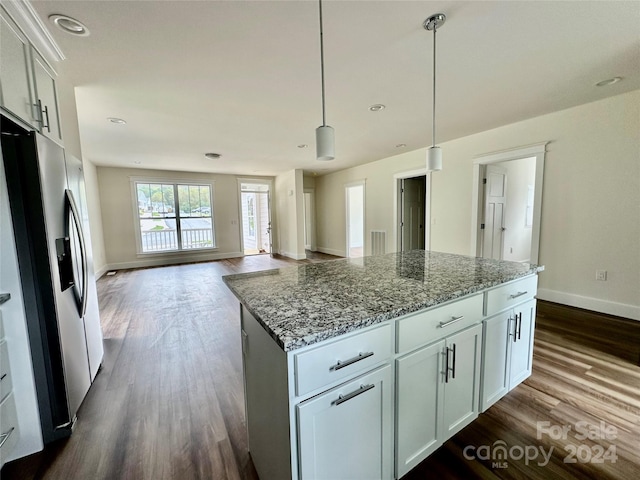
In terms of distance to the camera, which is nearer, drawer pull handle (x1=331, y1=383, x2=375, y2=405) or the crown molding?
drawer pull handle (x1=331, y1=383, x2=375, y2=405)

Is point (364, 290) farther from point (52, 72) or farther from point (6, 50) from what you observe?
point (52, 72)

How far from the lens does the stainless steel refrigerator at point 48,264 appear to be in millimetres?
1385

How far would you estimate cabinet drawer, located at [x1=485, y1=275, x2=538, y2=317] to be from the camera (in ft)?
4.98

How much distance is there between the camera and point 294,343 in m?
0.81

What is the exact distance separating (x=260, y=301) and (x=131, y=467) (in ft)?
3.72

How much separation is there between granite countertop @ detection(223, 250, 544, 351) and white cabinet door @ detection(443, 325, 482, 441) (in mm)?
260

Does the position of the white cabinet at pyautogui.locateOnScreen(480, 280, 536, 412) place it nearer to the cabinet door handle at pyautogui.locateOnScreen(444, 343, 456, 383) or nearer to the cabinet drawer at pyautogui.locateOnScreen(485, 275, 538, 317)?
the cabinet drawer at pyautogui.locateOnScreen(485, 275, 538, 317)

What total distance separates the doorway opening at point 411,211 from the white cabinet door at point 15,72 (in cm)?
531

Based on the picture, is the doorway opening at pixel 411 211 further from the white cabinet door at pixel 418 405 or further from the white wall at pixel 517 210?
the white cabinet door at pixel 418 405

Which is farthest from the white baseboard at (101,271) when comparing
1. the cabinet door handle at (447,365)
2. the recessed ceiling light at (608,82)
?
the recessed ceiling light at (608,82)

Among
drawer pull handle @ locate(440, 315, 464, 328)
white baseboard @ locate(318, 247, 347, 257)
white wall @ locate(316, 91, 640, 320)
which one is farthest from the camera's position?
white baseboard @ locate(318, 247, 347, 257)

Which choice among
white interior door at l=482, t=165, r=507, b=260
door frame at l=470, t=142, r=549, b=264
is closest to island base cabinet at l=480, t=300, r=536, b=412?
door frame at l=470, t=142, r=549, b=264

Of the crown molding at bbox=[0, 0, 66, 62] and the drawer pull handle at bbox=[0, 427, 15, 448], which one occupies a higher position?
the crown molding at bbox=[0, 0, 66, 62]

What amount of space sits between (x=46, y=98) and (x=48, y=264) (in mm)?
1133
